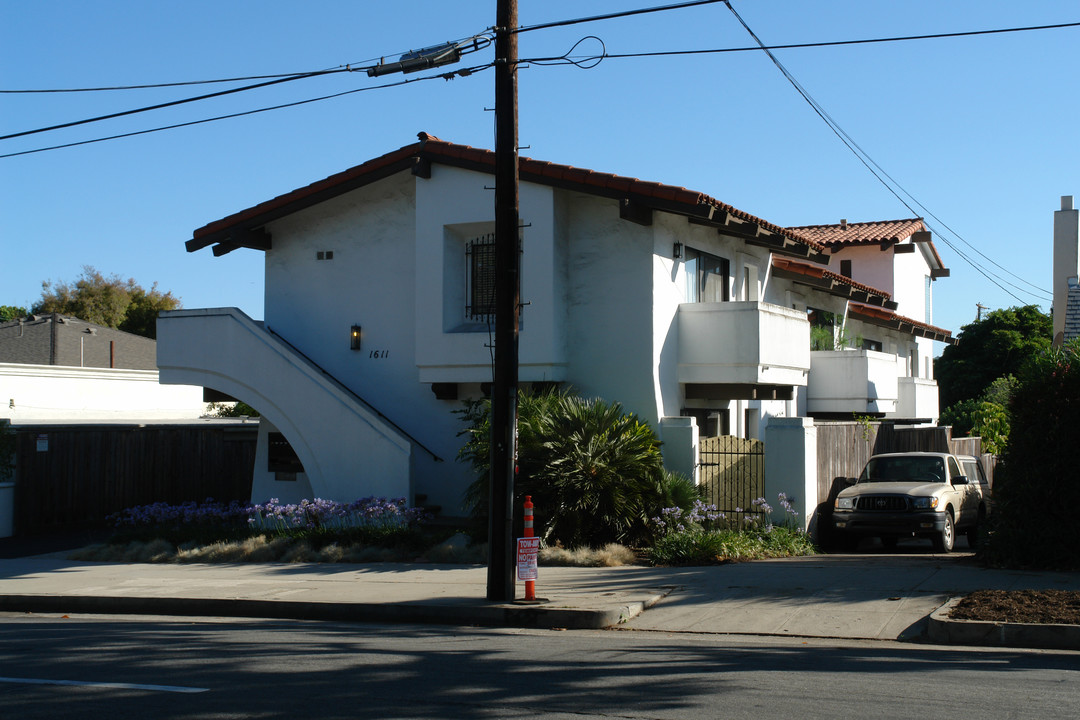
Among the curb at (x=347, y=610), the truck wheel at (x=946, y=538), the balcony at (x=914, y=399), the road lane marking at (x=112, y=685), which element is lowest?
the curb at (x=347, y=610)

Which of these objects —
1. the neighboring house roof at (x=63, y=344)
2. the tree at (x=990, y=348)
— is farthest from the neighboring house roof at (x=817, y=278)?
the neighboring house roof at (x=63, y=344)

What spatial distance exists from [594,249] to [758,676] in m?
10.6

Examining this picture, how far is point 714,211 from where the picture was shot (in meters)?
16.2

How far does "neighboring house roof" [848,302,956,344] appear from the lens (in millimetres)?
28109

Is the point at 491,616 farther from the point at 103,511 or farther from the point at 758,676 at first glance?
the point at 103,511

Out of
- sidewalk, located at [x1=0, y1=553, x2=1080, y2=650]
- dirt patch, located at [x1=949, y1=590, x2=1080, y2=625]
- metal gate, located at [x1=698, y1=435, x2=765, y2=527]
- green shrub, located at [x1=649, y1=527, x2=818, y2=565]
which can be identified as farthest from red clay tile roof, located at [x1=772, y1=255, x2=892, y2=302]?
dirt patch, located at [x1=949, y1=590, x2=1080, y2=625]

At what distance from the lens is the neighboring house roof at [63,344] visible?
40219 millimetres

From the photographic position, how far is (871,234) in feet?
124

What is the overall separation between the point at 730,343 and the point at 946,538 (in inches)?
181

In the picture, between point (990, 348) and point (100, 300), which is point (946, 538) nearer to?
point (990, 348)

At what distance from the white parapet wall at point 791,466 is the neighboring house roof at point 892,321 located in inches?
507

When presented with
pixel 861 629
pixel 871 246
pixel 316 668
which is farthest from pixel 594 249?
pixel 871 246

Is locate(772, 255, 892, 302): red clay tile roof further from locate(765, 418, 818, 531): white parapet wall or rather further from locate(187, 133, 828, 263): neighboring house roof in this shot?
locate(765, 418, 818, 531): white parapet wall

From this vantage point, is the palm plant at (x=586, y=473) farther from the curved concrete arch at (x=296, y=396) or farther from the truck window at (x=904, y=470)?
the truck window at (x=904, y=470)
